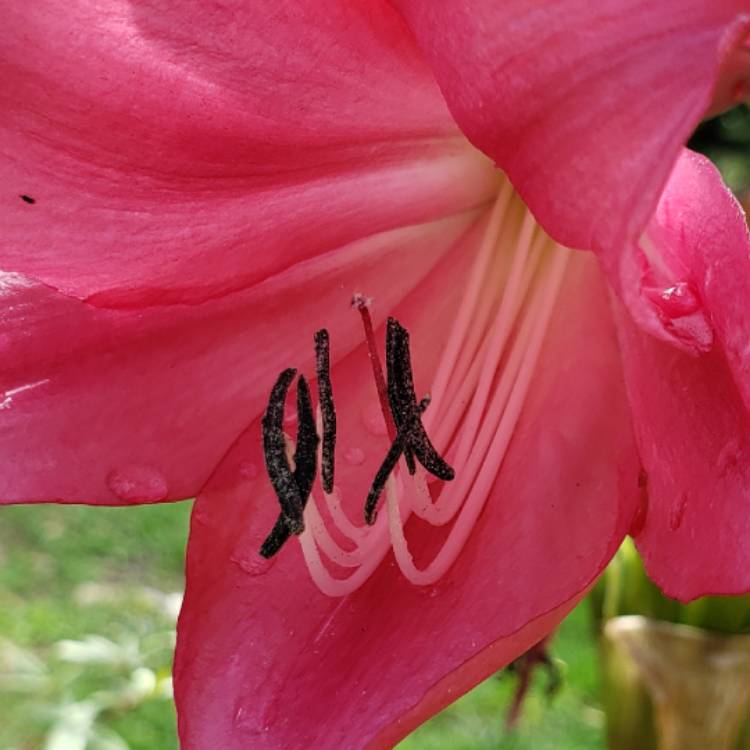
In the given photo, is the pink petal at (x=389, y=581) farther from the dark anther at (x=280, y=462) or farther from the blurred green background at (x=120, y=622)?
the blurred green background at (x=120, y=622)

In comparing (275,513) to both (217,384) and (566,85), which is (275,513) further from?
(566,85)

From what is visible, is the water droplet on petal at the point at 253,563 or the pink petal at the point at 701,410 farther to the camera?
the water droplet on petal at the point at 253,563

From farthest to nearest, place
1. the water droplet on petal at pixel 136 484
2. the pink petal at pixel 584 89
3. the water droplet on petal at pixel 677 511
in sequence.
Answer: the water droplet on petal at pixel 136 484 < the water droplet on petal at pixel 677 511 < the pink petal at pixel 584 89

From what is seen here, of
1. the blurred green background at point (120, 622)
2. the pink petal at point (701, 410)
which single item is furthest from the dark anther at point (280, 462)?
the blurred green background at point (120, 622)

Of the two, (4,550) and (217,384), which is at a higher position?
(217,384)

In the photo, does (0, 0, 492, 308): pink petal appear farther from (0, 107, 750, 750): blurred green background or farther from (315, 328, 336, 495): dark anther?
(0, 107, 750, 750): blurred green background

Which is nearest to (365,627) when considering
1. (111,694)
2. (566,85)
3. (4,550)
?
(566,85)

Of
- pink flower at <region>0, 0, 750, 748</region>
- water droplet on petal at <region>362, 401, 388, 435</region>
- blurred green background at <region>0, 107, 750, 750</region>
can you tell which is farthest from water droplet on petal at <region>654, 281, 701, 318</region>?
blurred green background at <region>0, 107, 750, 750</region>

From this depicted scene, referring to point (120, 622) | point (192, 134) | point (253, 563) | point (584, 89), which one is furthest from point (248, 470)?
point (120, 622)
